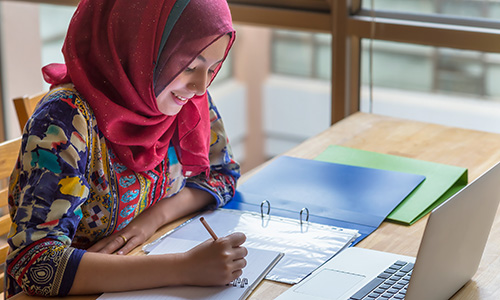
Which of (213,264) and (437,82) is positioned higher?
(213,264)

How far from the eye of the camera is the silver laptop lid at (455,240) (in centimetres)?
102

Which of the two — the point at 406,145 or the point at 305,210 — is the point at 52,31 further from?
the point at 305,210

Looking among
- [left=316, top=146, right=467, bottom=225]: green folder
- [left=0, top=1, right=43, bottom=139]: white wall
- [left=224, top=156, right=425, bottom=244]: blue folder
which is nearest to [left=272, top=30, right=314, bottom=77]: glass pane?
[left=0, top=1, right=43, bottom=139]: white wall

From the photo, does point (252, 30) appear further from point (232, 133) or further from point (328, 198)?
point (328, 198)

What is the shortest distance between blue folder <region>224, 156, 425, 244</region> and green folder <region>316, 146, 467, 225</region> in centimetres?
2

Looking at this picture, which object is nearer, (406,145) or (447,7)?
(406,145)

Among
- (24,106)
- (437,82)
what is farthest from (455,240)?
(437,82)

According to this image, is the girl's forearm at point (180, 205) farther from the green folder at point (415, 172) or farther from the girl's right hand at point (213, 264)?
the green folder at point (415, 172)

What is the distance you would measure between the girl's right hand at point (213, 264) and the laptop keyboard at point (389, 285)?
0.20 meters

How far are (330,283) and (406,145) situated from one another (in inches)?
31.5

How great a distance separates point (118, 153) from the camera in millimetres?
1376

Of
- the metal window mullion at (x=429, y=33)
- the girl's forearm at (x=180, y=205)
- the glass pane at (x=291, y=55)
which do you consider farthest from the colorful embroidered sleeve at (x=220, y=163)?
the glass pane at (x=291, y=55)

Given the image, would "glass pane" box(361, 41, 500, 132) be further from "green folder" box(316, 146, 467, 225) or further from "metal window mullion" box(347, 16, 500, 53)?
"green folder" box(316, 146, 467, 225)

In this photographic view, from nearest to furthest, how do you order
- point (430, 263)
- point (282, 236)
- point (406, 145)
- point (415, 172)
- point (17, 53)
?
point (430, 263) → point (282, 236) → point (415, 172) → point (406, 145) → point (17, 53)
